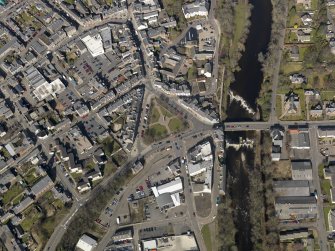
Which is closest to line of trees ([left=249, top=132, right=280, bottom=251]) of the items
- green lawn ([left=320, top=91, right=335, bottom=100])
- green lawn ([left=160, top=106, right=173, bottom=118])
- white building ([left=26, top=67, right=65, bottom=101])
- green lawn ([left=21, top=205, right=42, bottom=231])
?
green lawn ([left=320, top=91, right=335, bottom=100])

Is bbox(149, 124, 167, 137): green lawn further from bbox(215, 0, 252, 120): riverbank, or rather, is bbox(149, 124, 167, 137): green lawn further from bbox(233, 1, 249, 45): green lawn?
bbox(233, 1, 249, 45): green lawn

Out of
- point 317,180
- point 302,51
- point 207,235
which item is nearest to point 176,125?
point 207,235

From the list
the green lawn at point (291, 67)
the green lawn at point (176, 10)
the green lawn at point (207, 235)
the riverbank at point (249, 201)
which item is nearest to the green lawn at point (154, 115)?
the riverbank at point (249, 201)

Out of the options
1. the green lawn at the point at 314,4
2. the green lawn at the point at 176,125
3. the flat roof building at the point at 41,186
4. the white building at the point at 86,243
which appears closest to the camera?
the white building at the point at 86,243

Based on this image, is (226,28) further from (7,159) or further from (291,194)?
(7,159)

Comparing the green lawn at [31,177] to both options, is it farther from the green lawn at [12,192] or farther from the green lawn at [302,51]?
the green lawn at [302,51]

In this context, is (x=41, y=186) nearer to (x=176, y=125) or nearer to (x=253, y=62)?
(x=176, y=125)
